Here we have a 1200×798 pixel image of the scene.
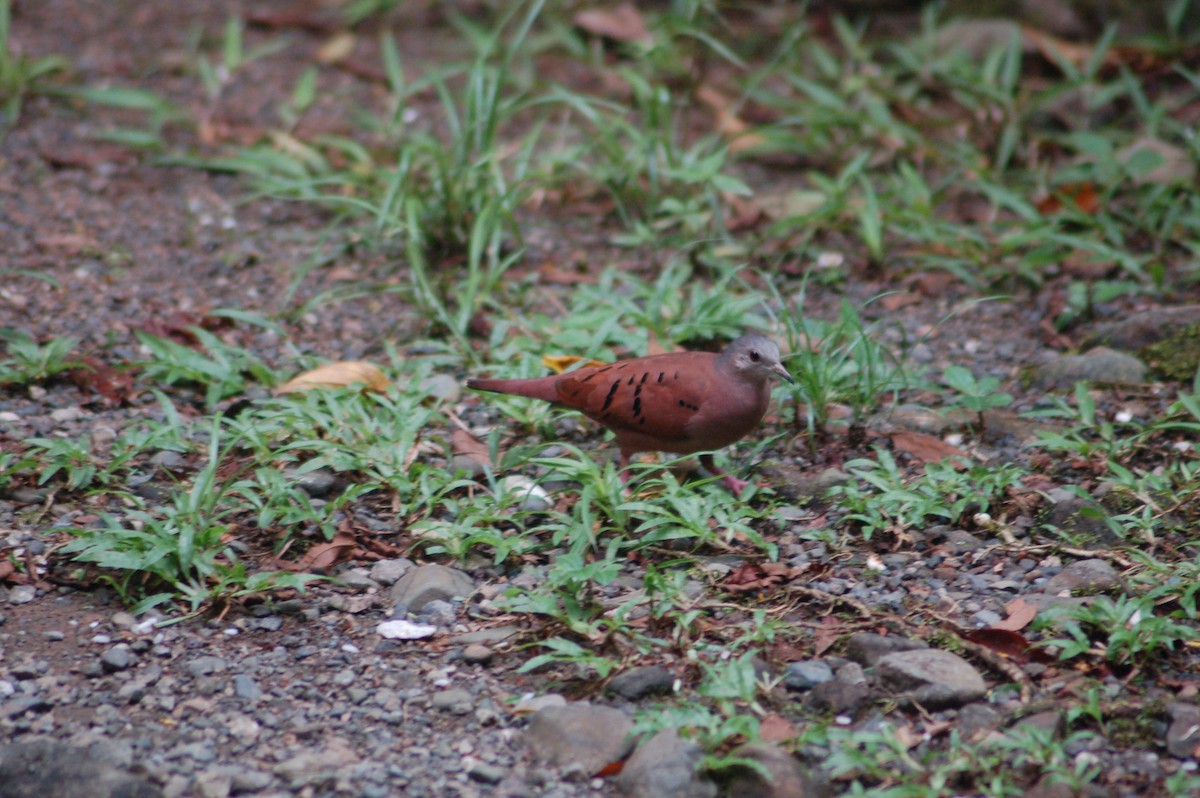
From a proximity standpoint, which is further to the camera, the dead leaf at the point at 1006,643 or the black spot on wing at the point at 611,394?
the black spot on wing at the point at 611,394

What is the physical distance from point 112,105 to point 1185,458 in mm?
5791

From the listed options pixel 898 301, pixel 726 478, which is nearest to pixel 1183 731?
pixel 726 478

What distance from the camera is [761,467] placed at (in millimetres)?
4395

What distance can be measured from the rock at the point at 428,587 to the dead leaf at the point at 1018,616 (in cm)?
156

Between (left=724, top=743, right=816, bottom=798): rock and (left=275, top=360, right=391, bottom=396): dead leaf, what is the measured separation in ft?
7.58

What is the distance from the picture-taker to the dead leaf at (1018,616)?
3.48m

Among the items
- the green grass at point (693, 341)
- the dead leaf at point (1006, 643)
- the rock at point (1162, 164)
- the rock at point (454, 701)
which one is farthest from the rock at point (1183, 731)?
the rock at point (1162, 164)

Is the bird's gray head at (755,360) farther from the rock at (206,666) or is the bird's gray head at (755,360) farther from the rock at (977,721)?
the rock at (206,666)

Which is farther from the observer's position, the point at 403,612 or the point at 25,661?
the point at 403,612

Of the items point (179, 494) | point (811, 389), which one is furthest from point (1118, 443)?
point (179, 494)

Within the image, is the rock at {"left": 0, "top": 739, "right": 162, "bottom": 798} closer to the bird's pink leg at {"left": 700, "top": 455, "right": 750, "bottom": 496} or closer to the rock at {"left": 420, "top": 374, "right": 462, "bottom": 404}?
→ the bird's pink leg at {"left": 700, "top": 455, "right": 750, "bottom": 496}

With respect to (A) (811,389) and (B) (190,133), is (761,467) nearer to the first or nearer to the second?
(A) (811,389)

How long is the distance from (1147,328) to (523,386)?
2.66 m

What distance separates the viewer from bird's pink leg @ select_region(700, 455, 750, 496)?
420 centimetres
